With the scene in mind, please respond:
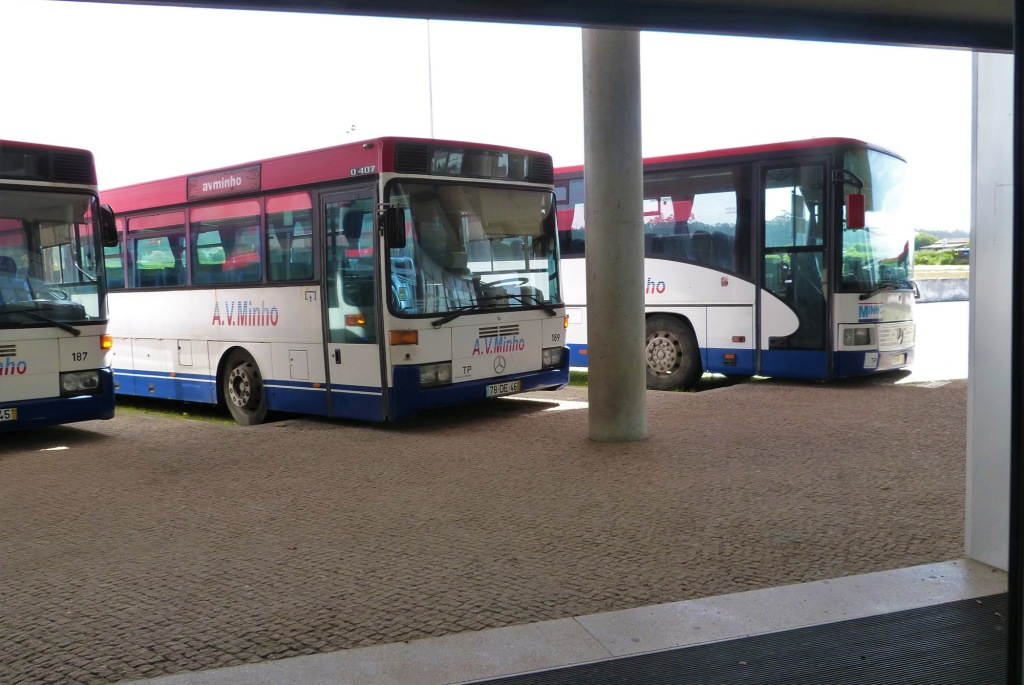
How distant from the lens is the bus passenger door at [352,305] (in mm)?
10078

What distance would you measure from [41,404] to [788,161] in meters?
9.38

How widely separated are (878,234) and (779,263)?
4.31 feet

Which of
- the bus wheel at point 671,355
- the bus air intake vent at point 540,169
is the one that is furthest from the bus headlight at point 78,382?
the bus wheel at point 671,355

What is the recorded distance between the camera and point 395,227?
9.59 m

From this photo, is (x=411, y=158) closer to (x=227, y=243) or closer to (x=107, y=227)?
(x=227, y=243)

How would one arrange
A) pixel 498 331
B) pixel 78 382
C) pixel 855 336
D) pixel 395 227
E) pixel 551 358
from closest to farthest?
pixel 395 227, pixel 78 382, pixel 498 331, pixel 551 358, pixel 855 336

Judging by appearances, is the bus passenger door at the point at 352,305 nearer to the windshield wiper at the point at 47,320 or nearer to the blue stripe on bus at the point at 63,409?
the blue stripe on bus at the point at 63,409

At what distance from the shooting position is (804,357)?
1285cm

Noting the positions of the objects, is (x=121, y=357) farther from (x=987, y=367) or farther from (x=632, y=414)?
(x=987, y=367)

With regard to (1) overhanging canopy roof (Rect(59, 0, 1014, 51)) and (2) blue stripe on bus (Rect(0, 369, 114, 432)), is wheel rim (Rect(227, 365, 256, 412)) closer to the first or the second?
(2) blue stripe on bus (Rect(0, 369, 114, 432))

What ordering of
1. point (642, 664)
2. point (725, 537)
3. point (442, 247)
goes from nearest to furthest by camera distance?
1. point (642, 664)
2. point (725, 537)
3. point (442, 247)

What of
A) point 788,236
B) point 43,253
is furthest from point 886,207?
point 43,253

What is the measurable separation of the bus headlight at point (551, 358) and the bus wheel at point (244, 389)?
3282mm

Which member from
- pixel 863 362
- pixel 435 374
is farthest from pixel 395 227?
pixel 863 362
